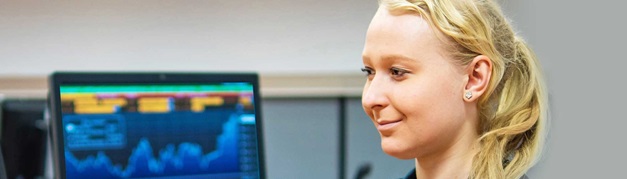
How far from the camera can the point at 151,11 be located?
3285 mm

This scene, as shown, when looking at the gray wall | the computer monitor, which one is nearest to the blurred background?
the gray wall

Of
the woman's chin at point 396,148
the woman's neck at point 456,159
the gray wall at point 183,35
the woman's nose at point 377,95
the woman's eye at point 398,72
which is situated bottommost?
the woman's neck at point 456,159

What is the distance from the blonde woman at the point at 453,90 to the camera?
3.78 ft

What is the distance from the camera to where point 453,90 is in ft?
3.81

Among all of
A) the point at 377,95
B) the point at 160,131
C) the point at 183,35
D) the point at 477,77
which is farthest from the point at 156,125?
the point at 183,35

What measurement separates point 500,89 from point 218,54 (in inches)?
85.0

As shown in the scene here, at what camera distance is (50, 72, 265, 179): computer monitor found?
132 cm

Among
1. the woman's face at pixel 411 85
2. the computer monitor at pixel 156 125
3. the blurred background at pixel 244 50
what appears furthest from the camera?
the blurred background at pixel 244 50

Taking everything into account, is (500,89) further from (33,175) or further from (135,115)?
(33,175)

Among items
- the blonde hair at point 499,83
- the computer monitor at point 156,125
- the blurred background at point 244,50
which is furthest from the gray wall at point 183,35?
the blonde hair at point 499,83

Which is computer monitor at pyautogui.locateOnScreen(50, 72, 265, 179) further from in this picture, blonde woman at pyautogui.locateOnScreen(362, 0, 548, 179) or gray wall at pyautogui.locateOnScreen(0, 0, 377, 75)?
gray wall at pyautogui.locateOnScreen(0, 0, 377, 75)

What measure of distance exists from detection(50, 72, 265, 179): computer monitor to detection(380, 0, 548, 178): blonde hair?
35cm

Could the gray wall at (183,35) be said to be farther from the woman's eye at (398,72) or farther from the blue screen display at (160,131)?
the woman's eye at (398,72)

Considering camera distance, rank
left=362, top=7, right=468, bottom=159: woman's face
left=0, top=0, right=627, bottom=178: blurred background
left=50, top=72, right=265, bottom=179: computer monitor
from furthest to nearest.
Answer: left=0, top=0, right=627, bottom=178: blurred background, left=50, top=72, right=265, bottom=179: computer monitor, left=362, top=7, right=468, bottom=159: woman's face
